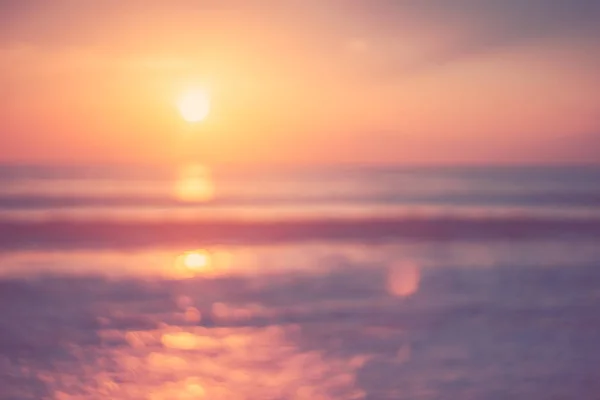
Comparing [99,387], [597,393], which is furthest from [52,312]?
[597,393]

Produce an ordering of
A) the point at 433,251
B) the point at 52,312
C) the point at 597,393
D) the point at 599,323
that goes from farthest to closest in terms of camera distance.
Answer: the point at 433,251 → the point at 52,312 → the point at 599,323 → the point at 597,393

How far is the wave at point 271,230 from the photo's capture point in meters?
15.4

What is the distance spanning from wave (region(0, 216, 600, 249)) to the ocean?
0.19m

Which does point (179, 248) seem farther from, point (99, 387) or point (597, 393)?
point (597, 393)

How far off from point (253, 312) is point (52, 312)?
2307 millimetres

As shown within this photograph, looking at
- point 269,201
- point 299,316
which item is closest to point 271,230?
point 299,316

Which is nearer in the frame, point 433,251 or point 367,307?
point 367,307

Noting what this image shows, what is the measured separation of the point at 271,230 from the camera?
1795 cm

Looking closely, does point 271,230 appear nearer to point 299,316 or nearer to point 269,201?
point 299,316

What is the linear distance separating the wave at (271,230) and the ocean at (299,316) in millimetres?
192

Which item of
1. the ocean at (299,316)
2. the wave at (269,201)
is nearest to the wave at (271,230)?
the ocean at (299,316)

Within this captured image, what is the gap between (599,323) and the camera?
272 inches

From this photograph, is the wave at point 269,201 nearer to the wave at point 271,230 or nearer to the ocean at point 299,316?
the wave at point 271,230

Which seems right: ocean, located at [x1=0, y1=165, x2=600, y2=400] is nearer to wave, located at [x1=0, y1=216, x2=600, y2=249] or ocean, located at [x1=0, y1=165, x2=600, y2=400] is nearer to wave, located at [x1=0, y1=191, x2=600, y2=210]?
wave, located at [x1=0, y1=216, x2=600, y2=249]
